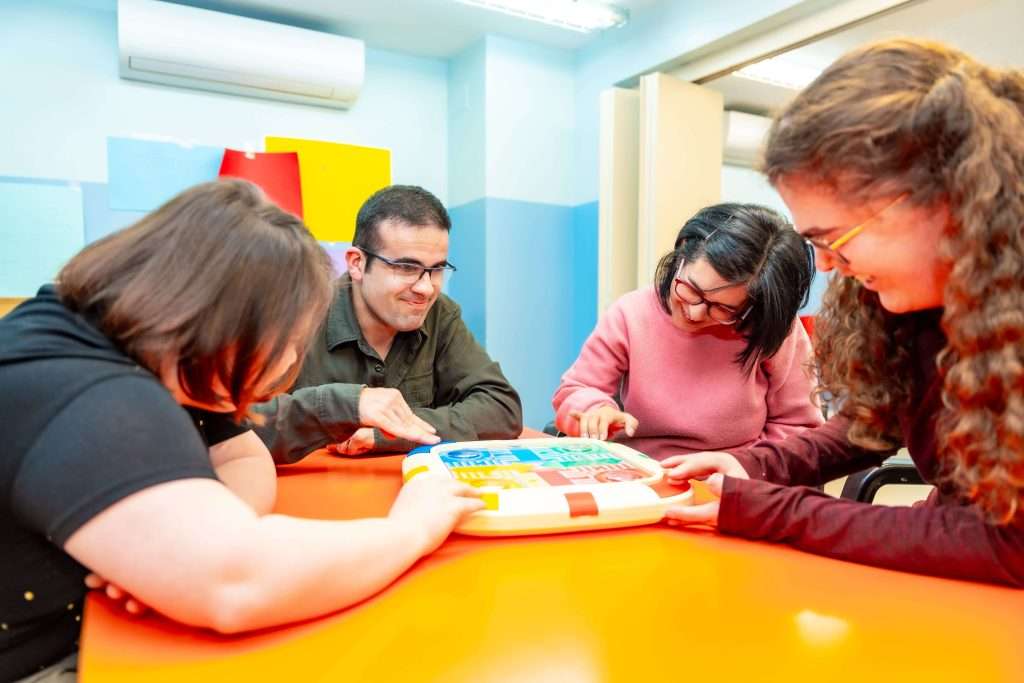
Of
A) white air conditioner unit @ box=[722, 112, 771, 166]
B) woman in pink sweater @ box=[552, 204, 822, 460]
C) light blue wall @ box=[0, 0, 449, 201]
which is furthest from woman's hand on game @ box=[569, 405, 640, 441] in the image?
white air conditioner unit @ box=[722, 112, 771, 166]

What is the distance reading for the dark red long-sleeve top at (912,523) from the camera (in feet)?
2.27

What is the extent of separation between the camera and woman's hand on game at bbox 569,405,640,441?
1310 millimetres

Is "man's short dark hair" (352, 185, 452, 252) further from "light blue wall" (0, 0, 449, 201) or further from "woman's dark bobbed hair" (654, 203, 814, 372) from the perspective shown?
"light blue wall" (0, 0, 449, 201)

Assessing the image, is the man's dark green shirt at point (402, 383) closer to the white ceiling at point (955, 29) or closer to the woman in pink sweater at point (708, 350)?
the woman in pink sweater at point (708, 350)

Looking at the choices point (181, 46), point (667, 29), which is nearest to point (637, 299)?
point (667, 29)

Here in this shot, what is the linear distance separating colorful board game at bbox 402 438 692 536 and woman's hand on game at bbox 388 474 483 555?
1.0 inches

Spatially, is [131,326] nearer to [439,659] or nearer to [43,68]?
[439,659]

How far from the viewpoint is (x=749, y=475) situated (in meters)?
1.05

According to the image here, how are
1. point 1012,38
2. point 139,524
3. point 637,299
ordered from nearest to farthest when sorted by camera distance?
point 139,524 < point 637,299 < point 1012,38

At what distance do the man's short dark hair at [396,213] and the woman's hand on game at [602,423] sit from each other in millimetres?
591

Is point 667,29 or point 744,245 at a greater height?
point 667,29

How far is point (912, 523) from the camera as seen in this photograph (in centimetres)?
73

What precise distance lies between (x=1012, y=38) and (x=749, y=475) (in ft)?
9.74

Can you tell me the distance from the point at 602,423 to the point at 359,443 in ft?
1.52
